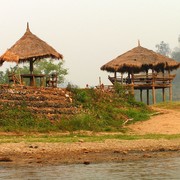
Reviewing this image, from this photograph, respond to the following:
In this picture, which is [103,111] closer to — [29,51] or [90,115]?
[90,115]

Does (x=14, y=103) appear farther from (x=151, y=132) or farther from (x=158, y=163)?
(x=158, y=163)

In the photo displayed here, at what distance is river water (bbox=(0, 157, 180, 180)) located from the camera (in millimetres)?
12470

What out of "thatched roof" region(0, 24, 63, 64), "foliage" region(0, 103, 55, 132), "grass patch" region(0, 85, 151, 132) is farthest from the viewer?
"thatched roof" region(0, 24, 63, 64)

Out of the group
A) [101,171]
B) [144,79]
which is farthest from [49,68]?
[101,171]

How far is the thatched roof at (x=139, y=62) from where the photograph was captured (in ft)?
133

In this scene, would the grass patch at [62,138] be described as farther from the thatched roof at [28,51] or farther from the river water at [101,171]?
the thatched roof at [28,51]

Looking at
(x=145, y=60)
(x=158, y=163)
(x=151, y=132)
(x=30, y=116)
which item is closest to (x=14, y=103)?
(x=30, y=116)

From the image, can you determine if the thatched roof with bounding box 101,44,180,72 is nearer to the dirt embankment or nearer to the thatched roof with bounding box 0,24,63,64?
the thatched roof with bounding box 0,24,63,64

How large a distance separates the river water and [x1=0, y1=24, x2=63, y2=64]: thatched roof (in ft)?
A: 64.6

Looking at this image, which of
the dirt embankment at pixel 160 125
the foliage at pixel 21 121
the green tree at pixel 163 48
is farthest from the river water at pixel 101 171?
the green tree at pixel 163 48

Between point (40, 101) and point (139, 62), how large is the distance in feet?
52.0

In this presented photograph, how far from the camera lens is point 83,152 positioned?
17797 mm

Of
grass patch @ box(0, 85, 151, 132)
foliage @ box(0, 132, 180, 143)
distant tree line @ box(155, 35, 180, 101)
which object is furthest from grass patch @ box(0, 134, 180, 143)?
distant tree line @ box(155, 35, 180, 101)

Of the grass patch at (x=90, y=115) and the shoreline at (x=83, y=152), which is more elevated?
the grass patch at (x=90, y=115)
